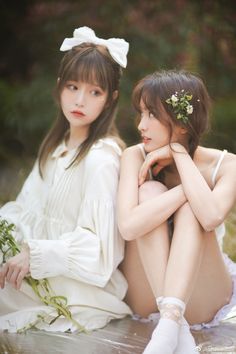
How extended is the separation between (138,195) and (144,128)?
0.28 metres

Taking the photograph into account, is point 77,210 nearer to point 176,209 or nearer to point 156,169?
point 156,169

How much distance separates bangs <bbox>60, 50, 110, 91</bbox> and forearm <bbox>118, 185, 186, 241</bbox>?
628 mm

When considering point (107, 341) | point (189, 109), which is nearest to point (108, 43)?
point (189, 109)

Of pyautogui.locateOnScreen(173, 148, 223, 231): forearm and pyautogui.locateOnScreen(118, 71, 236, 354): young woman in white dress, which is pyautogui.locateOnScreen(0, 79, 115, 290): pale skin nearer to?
pyautogui.locateOnScreen(118, 71, 236, 354): young woman in white dress

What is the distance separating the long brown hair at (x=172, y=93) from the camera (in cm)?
265

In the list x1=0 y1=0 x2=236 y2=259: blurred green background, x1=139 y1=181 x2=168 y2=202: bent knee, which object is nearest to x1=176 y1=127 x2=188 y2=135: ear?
x1=139 y1=181 x2=168 y2=202: bent knee

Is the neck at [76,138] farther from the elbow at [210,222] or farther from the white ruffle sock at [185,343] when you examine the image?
the white ruffle sock at [185,343]

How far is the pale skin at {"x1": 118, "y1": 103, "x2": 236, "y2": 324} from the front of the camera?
8.04 feet

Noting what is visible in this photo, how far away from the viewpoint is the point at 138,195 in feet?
8.58

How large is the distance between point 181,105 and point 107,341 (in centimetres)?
97

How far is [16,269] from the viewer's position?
8.32 feet

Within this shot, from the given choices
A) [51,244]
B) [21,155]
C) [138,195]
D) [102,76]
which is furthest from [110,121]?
[21,155]

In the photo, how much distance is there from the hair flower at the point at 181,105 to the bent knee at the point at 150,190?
28 centimetres

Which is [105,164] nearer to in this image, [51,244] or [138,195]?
[138,195]
